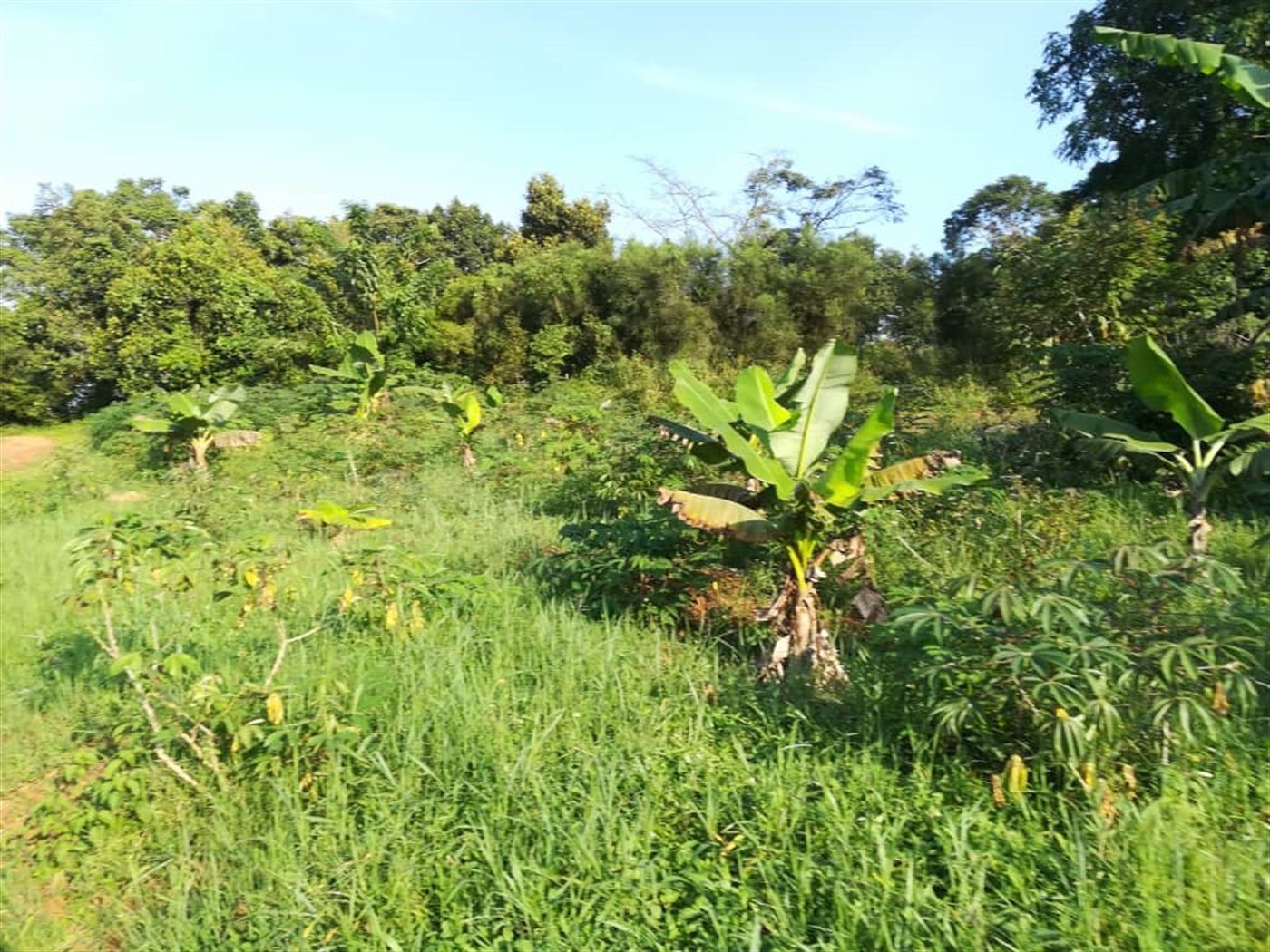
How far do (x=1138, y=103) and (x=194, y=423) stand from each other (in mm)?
14015

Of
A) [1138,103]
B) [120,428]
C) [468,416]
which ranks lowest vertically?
[120,428]

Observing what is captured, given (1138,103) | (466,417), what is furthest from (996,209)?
(466,417)

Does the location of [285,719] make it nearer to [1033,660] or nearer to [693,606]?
[693,606]

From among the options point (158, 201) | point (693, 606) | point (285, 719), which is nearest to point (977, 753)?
point (693, 606)

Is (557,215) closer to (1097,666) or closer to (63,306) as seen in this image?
(63,306)

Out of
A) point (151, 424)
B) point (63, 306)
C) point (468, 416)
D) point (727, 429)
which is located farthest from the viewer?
point (63, 306)

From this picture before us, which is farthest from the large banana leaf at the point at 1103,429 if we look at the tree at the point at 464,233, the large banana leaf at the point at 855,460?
the tree at the point at 464,233

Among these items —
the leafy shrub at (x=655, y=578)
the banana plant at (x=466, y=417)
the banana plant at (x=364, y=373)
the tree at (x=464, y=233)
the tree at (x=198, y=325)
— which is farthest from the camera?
the tree at (x=464, y=233)

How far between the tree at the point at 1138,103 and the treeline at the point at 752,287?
0.11ft

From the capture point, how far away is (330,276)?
15.7 meters

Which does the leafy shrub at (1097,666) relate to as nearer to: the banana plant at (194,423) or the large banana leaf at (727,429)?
the large banana leaf at (727,429)

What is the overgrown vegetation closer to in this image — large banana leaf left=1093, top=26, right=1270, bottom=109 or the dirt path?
large banana leaf left=1093, top=26, right=1270, bottom=109

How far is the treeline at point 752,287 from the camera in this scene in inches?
301

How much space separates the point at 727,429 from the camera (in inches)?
156
